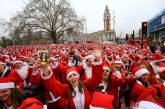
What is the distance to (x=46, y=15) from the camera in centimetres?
7675

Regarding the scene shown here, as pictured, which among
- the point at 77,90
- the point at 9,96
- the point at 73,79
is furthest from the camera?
the point at 73,79

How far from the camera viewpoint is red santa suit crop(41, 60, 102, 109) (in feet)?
17.0

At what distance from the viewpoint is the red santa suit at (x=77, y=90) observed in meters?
5.17

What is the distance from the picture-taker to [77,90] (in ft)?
17.2

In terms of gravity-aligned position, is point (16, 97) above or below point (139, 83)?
above

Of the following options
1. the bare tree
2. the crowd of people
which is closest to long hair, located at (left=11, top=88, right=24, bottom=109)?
the crowd of people

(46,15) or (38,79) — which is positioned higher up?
(46,15)

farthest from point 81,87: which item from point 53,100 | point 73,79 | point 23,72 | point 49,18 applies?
point 49,18

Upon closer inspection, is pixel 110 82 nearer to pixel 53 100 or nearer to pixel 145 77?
pixel 145 77

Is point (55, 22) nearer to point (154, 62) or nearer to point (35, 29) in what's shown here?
point (35, 29)

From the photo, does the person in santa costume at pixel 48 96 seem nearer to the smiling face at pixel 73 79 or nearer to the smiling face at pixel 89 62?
the smiling face at pixel 73 79

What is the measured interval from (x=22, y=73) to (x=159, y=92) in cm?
373

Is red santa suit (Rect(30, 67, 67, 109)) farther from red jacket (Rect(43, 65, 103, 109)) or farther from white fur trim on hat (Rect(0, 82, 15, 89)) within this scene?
white fur trim on hat (Rect(0, 82, 15, 89))

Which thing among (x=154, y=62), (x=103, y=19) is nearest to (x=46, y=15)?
(x=103, y=19)
